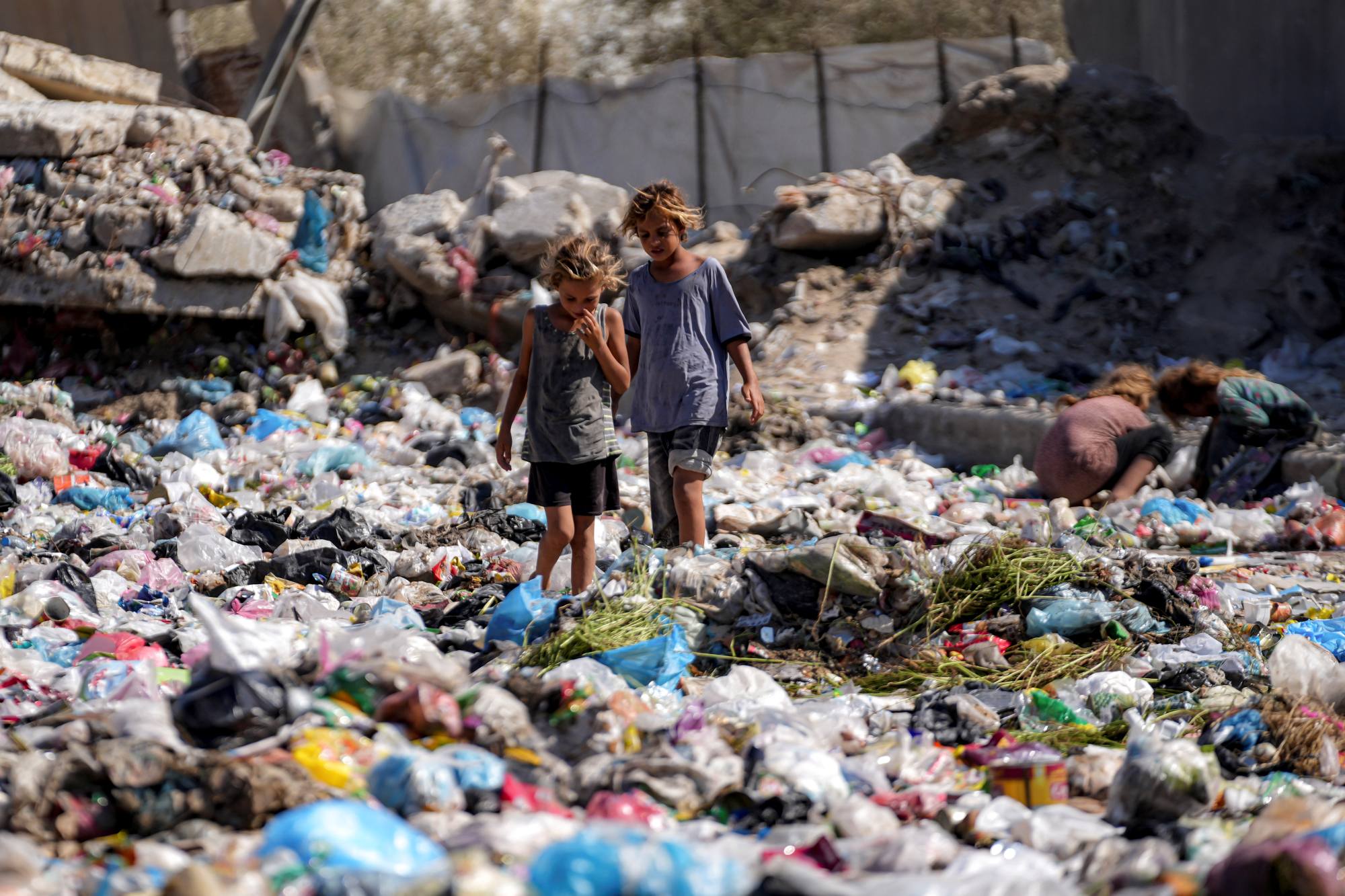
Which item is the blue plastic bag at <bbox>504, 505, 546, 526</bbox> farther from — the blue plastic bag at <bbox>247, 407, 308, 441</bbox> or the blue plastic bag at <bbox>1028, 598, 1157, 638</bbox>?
the blue plastic bag at <bbox>247, 407, 308, 441</bbox>

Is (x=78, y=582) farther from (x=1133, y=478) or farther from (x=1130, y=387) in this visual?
(x=1130, y=387)

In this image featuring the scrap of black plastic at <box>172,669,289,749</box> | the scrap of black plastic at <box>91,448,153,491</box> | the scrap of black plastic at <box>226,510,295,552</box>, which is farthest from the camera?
the scrap of black plastic at <box>91,448,153,491</box>

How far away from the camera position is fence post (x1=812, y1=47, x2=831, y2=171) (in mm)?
12336

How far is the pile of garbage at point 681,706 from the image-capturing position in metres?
1.92

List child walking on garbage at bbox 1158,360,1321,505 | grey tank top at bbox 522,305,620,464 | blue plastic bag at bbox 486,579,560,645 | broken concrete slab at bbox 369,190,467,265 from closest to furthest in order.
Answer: blue plastic bag at bbox 486,579,560,645
grey tank top at bbox 522,305,620,464
child walking on garbage at bbox 1158,360,1321,505
broken concrete slab at bbox 369,190,467,265

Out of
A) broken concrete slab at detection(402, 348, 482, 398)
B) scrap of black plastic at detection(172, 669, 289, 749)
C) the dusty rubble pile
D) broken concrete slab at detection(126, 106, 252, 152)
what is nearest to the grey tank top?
scrap of black plastic at detection(172, 669, 289, 749)

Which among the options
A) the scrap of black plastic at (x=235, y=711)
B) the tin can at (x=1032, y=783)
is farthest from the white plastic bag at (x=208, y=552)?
the tin can at (x=1032, y=783)

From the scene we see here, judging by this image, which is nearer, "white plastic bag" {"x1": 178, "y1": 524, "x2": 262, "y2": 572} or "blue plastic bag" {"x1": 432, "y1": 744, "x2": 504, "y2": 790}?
"blue plastic bag" {"x1": 432, "y1": 744, "x2": 504, "y2": 790}

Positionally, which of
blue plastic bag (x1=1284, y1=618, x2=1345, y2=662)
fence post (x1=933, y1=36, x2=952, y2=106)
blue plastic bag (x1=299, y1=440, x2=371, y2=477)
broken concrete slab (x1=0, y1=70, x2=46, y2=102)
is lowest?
blue plastic bag (x1=299, y1=440, x2=371, y2=477)

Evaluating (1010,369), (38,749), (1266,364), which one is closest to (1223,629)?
(38,749)

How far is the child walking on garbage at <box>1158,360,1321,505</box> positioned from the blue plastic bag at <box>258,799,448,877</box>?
4.71 metres

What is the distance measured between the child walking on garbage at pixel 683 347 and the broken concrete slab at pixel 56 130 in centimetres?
717

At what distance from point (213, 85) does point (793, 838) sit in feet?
42.1

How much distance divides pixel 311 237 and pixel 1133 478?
22.4 ft
